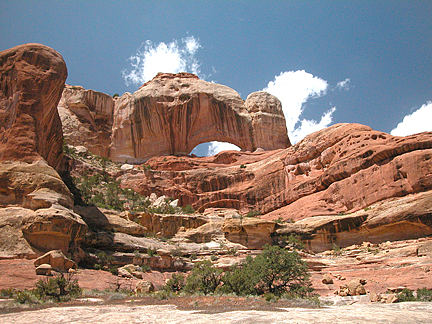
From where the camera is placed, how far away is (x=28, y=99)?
24.6 metres

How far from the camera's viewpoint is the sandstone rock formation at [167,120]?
57.6 meters

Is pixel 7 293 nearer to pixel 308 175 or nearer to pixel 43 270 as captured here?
pixel 43 270

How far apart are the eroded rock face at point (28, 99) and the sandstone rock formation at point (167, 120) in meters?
28.9

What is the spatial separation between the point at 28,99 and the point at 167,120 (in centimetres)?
3360

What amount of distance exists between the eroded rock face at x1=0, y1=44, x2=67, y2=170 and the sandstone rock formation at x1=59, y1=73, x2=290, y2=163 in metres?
28.9

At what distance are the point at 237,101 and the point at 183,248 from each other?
1463 inches

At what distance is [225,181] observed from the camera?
46.2 m

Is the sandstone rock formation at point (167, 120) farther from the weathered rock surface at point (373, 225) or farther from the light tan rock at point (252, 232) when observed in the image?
the weathered rock surface at point (373, 225)

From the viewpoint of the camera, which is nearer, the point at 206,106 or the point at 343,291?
the point at 343,291

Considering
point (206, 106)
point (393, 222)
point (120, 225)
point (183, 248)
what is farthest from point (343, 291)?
point (206, 106)

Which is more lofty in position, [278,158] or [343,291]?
[278,158]

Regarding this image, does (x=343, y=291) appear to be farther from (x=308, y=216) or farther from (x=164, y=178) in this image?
(x=164, y=178)

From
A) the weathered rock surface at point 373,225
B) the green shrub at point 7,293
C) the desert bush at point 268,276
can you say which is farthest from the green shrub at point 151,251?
the green shrub at point 7,293

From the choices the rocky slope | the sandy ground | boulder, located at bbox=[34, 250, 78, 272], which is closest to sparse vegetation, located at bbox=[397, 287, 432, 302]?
the sandy ground
